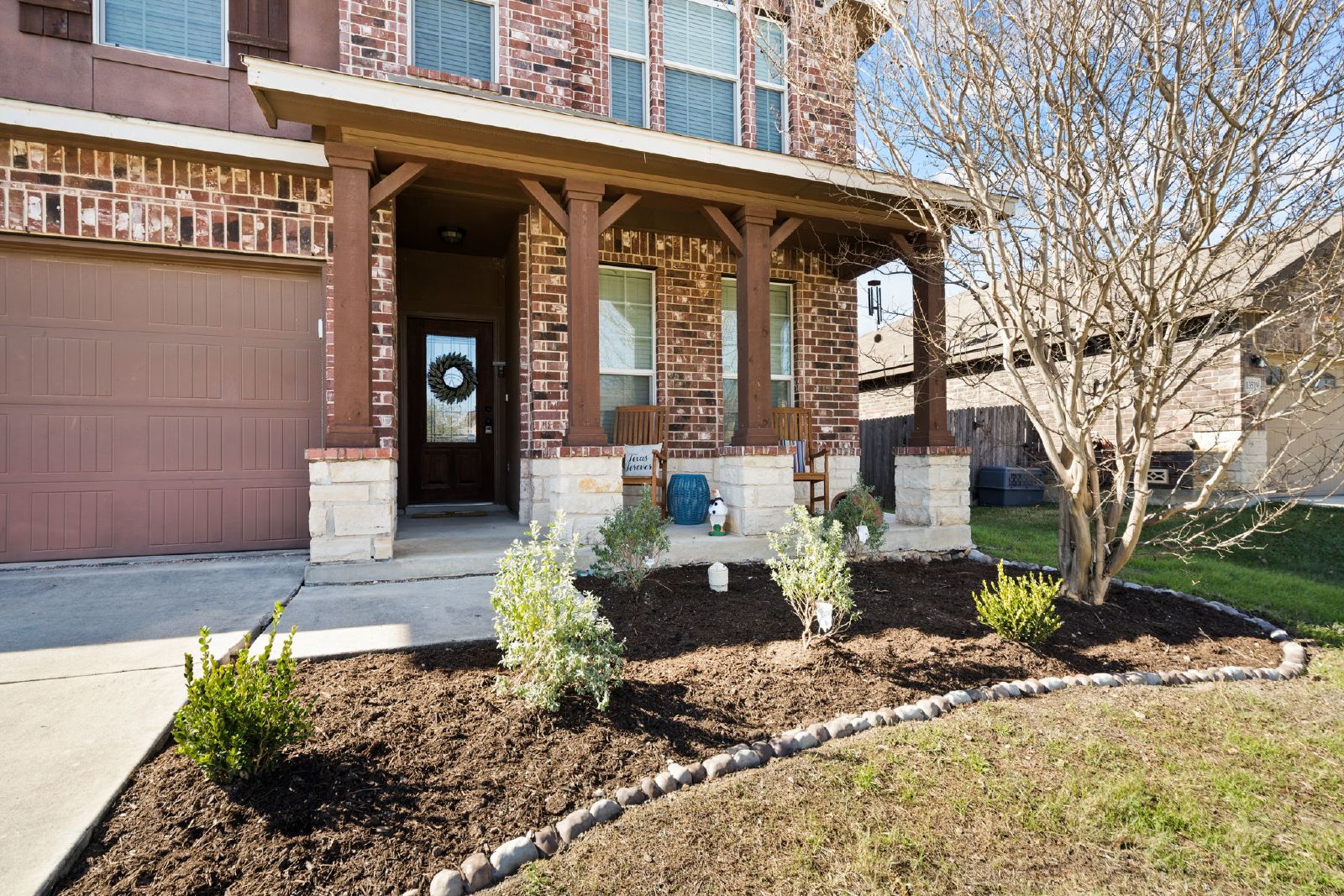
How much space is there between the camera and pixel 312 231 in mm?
5133

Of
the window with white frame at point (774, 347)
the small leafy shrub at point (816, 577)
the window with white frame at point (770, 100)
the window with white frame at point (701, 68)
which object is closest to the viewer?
the small leafy shrub at point (816, 577)

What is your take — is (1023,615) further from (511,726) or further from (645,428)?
(645,428)

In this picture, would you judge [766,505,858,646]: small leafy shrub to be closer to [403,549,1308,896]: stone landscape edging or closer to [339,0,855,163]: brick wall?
[403,549,1308,896]: stone landscape edging

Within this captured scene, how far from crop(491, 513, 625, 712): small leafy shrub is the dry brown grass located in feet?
1.80

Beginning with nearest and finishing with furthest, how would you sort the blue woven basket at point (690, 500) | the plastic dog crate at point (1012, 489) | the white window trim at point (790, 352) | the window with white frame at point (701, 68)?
1. the blue woven basket at point (690, 500)
2. the window with white frame at point (701, 68)
3. the white window trim at point (790, 352)
4. the plastic dog crate at point (1012, 489)

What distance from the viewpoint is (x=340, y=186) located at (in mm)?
4328

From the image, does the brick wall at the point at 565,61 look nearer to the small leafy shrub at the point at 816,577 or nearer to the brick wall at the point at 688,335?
the brick wall at the point at 688,335

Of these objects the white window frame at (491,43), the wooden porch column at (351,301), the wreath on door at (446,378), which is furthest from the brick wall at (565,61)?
the wreath on door at (446,378)

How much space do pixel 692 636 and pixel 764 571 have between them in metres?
1.52

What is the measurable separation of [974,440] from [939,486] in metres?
6.67

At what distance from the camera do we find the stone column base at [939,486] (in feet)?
18.7

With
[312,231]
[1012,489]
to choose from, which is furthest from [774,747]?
[1012,489]

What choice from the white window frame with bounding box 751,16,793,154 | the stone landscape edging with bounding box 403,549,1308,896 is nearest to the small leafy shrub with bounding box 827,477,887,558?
the stone landscape edging with bounding box 403,549,1308,896

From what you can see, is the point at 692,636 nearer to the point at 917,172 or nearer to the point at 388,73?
the point at 917,172
